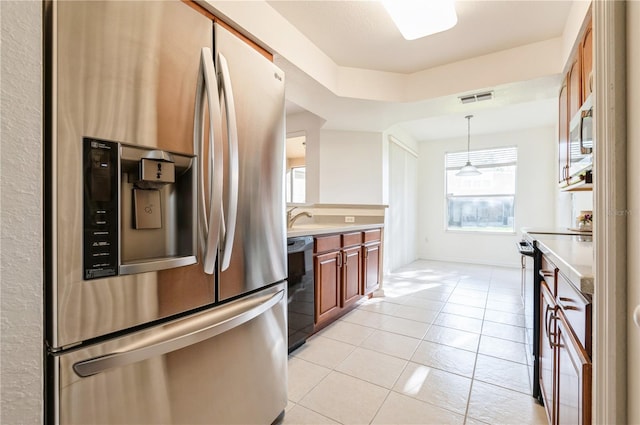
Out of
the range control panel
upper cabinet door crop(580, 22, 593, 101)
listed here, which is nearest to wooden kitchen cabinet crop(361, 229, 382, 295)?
upper cabinet door crop(580, 22, 593, 101)

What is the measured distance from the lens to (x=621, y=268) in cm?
59

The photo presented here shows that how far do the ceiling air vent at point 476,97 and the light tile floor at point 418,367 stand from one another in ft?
7.20

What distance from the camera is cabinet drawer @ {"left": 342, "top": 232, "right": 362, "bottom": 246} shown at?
8.86 ft

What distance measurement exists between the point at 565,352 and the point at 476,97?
259 cm

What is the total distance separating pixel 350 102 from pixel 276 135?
6.24 feet

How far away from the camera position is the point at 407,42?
2420 millimetres

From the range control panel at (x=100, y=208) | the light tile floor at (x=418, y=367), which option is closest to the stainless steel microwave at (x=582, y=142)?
the light tile floor at (x=418, y=367)

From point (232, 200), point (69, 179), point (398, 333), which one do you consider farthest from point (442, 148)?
point (69, 179)

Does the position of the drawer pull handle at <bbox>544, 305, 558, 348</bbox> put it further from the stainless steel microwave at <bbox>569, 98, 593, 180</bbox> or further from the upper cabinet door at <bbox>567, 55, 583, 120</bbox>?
the upper cabinet door at <bbox>567, 55, 583, 120</bbox>

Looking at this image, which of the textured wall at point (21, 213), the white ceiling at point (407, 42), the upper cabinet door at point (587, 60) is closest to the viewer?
the textured wall at point (21, 213)

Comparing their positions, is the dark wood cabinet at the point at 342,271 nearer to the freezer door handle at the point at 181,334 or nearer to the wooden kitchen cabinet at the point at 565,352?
the freezer door handle at the point at 181,334

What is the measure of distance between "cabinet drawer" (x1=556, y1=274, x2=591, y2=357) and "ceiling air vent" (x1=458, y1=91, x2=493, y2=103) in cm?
227

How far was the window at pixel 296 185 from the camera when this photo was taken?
14.6 feet

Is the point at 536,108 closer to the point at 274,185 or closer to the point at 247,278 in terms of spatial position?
the point at 274,185
